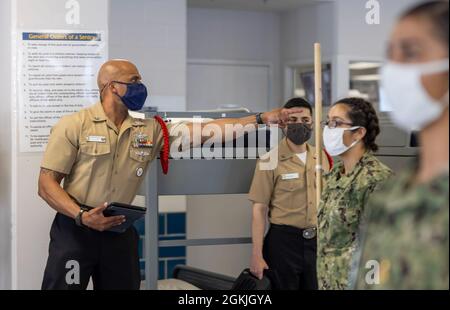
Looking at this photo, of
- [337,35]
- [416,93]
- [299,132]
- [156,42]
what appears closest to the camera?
[416,93]

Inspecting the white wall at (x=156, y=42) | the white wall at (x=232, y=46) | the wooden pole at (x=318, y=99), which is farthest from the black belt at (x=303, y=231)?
the white wall at (x=232, y=46)

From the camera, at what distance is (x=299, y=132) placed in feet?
10.3

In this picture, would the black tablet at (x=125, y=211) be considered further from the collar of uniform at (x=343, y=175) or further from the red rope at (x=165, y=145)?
the collar of uniform at (x=343, y=175)

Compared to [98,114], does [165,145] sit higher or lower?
lower

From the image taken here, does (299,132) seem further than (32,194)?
Yes

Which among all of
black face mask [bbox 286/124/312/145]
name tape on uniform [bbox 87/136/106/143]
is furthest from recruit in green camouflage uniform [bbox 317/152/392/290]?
black face mask [bbox 286/124/312/145]

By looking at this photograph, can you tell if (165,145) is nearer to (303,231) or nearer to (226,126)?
(226,126)

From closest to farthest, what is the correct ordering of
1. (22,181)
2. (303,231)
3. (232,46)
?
(22,181) → (303,231) → (232,46)

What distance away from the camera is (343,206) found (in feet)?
6.66

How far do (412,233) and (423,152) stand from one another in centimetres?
14

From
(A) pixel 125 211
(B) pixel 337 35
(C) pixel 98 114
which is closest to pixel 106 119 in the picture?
(C) pixel 98 114

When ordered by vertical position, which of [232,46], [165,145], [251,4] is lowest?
[165,145]

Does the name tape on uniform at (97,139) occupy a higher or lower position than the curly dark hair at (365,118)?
lower

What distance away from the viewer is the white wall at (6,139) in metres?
2.93
